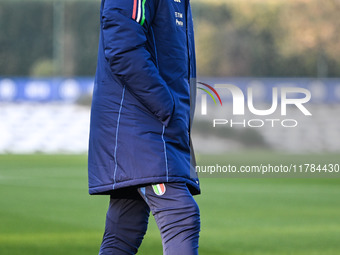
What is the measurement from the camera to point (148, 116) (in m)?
2.99

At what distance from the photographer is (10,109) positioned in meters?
24.0

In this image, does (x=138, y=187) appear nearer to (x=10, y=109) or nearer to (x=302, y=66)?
(x=10, y=109)

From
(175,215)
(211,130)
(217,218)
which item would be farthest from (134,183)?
(211,130)

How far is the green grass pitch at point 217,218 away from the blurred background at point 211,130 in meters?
0.01

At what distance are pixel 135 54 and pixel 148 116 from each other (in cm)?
25

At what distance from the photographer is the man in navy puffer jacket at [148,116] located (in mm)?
2920

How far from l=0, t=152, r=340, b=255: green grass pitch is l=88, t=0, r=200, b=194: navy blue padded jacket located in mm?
2367

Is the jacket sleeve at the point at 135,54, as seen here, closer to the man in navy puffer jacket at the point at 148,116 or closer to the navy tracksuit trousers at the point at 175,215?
the man in navy puffer jacket at the point at 148,116

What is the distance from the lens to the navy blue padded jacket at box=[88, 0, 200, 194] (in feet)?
9.57

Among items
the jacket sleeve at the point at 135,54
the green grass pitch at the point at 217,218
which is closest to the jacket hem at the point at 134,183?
the jacket sleeve at the point at 135,54

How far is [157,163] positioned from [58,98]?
2149 cm

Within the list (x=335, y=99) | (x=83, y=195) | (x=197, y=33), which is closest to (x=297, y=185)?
(x=83, y=195)

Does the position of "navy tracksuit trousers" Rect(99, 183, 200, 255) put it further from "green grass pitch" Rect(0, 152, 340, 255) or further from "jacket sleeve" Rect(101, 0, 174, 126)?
"green grass pitch" Rect(0, 152, 340, 255)

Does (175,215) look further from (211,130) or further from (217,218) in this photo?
(211,130)
